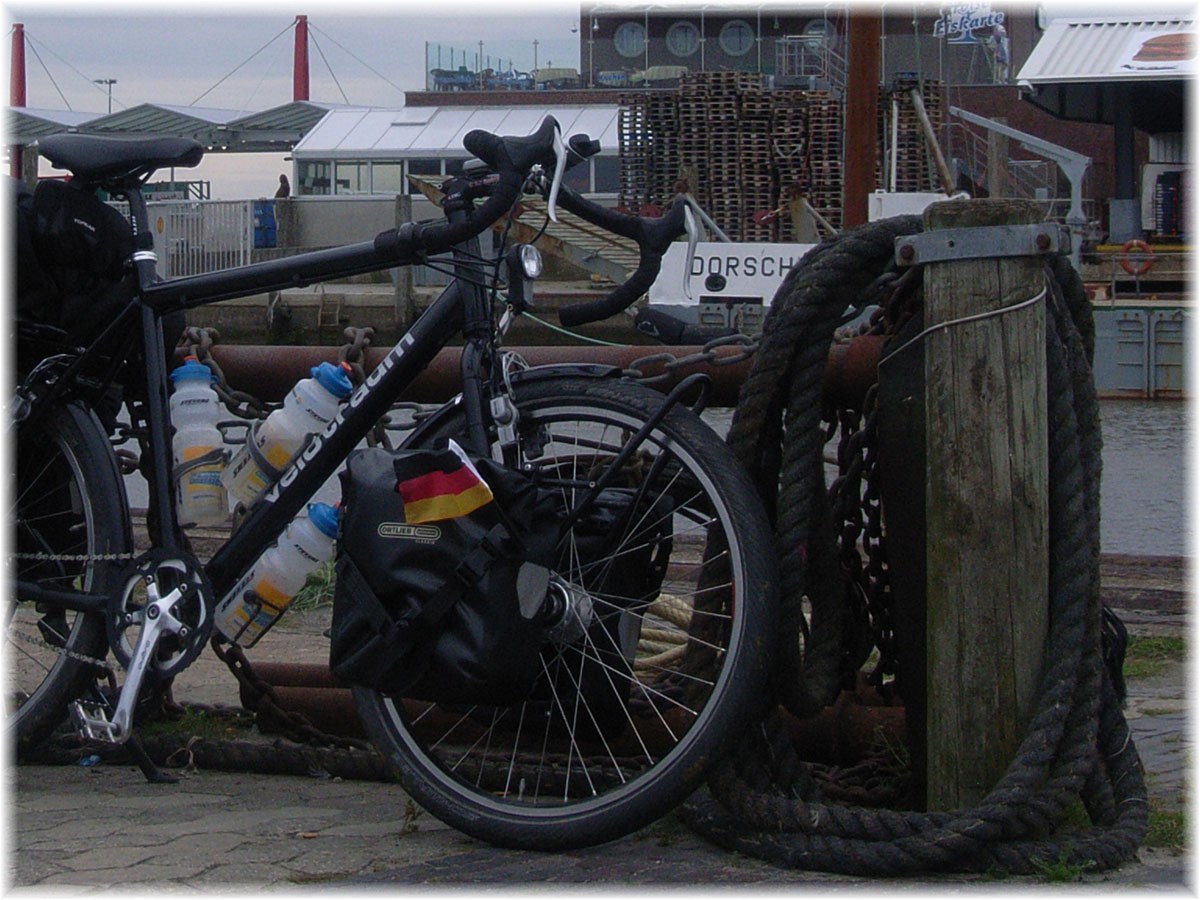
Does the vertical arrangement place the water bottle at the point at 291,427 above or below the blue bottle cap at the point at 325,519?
above

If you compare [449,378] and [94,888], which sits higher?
[449,378]

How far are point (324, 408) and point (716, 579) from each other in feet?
3.35

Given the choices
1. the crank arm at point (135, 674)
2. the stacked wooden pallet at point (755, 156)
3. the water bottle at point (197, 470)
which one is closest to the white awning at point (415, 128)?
the stacked wooden pallet at point (755, 156)

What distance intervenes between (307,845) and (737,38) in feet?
→ 149

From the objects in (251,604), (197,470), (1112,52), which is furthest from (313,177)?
(251,604)

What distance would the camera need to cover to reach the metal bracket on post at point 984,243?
3.18 meters

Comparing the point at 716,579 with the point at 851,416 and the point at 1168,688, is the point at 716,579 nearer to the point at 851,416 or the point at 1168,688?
the point at 851,416

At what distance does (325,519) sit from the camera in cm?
367

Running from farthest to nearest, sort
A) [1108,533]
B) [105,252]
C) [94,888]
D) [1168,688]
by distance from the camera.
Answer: [1108,533], [1168,688], [105,252], [94,888]

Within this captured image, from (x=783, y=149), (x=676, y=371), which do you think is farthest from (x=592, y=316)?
(x=783, y=149)

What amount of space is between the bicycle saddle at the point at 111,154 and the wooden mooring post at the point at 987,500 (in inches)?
72.5

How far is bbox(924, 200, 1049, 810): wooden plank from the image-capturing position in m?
3.16

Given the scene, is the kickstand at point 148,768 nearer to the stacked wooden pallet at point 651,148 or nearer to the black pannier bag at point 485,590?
the black pannier bag at point 485,590

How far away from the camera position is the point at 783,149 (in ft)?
90.2
